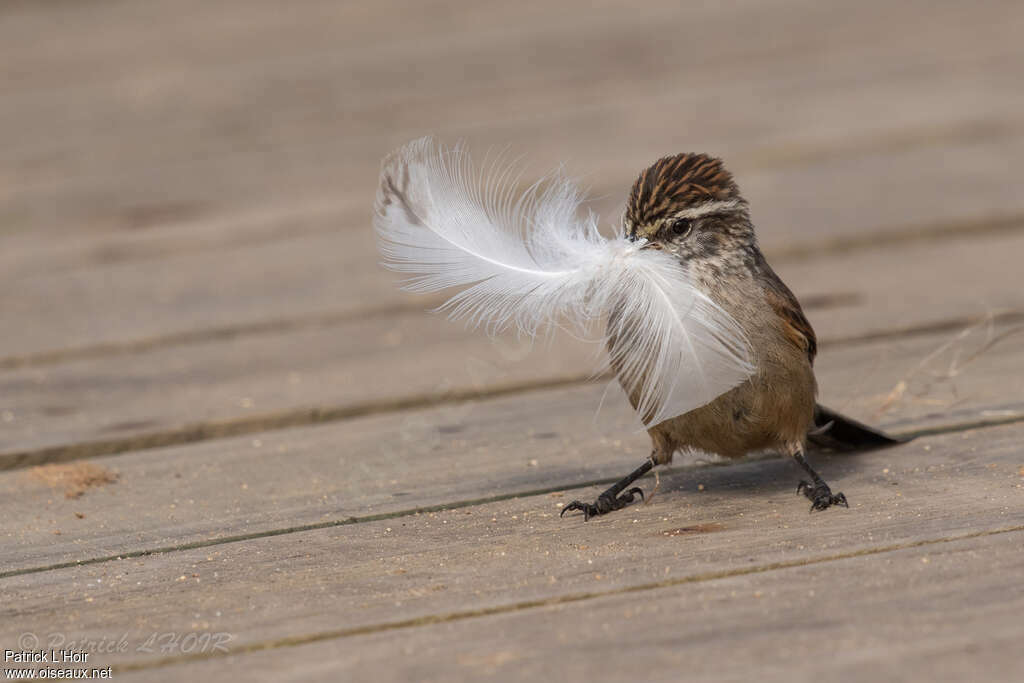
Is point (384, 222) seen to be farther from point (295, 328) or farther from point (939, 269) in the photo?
point (939, 269)

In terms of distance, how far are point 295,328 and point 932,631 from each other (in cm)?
284

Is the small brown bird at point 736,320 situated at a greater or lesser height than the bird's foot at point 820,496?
greater

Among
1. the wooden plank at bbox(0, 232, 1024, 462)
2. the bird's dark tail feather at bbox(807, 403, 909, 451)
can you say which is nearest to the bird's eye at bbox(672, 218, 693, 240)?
the bird's dark tail feather at bbox(807, 403, 909, 451)

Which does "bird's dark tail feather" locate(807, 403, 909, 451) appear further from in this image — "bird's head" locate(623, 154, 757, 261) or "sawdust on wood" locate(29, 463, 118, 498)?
"sawdust on wood" locate(29, 463, 118, 498)

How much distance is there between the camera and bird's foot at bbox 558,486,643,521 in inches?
116

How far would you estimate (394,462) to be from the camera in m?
3.41

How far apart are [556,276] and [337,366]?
4.33 feet

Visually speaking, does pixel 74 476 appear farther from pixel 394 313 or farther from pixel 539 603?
pixel 394 313

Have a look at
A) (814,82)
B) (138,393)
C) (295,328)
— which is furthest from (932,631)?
(814,82)

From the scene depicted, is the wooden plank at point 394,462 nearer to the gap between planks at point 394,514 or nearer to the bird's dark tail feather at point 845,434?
the gap between planks at point 394,514

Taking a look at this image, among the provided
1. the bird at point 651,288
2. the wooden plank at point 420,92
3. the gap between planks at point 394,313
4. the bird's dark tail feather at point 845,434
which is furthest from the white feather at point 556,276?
the wooden plank at point 420,92

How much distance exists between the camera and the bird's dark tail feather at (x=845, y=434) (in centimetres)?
334

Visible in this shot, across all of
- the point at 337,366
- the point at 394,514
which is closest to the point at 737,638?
the point at 394,514

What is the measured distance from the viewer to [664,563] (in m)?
2.59
